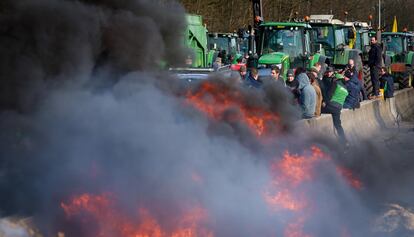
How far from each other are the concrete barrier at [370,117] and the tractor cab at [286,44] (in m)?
2.68

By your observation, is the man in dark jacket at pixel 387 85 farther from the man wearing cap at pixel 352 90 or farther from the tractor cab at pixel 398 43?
the tractor cab at pixel 398 43

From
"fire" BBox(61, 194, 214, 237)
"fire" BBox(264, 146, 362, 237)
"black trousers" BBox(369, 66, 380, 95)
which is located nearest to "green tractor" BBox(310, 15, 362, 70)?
"black trousers" BBox(369, 66, 380, 95)

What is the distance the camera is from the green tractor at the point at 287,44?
76.6 ft

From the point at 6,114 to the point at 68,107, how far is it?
0.63 m

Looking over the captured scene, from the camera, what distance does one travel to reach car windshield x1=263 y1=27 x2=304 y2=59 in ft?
77.7

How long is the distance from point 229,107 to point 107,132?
5.38ft

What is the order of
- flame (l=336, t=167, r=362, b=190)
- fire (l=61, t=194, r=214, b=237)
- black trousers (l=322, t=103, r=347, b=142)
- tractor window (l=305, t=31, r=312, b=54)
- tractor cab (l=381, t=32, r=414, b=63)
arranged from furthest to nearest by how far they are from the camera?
tractor cab (l=381, t=32, r=414, b=63), tractor window (l=305, t=31, r=312, b=54), black trousers (l=322, t=103, r=347, b=142), flame (l=336, t=167, r=362, b=190), fire (l=61, t=194, r=214, b=237)

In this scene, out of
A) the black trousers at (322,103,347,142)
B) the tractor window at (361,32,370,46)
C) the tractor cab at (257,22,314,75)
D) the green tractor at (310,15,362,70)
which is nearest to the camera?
the black trousers at (322,103,347,142)

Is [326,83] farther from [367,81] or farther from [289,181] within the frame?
[289,181]

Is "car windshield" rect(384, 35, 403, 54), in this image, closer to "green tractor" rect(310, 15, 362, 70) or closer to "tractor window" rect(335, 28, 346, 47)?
"tractor window" rect(335, 28, 346, 47)

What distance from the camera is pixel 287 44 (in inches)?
939

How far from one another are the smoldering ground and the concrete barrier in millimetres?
6619

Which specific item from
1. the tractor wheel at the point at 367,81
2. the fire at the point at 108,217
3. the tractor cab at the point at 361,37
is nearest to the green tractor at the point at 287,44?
the tractor wheel at the point at 367,81

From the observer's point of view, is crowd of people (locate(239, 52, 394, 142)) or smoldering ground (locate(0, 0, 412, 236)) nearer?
smoldering ground (locate(0, 0, 412, 236))
